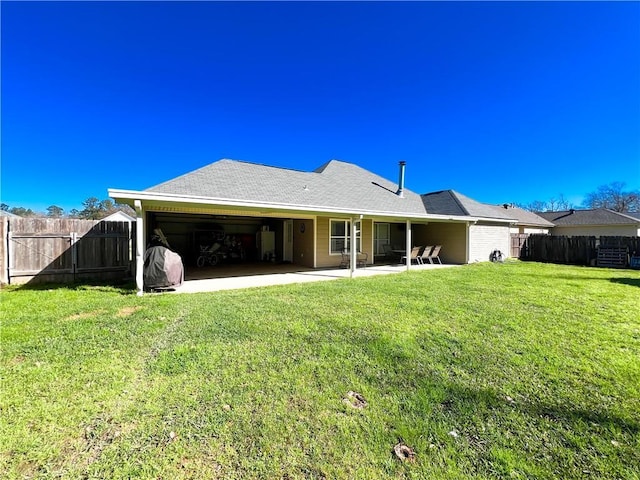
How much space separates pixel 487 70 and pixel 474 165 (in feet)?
57.4

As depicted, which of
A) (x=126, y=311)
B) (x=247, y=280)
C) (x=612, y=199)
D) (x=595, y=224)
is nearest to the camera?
(x=126, y=311)

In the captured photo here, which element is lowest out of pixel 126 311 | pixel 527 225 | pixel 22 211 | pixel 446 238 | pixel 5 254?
pixel 126 311

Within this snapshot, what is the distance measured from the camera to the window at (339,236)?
1213 cm

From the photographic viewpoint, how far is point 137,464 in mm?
1801

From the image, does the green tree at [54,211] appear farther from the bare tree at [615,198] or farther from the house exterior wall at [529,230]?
the bare tree at [615,198]

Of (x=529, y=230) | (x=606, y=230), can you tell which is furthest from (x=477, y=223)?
(x=606, y=230)

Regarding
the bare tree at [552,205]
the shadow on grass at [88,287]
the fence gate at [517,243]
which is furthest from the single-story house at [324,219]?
the bare tree at [552,205]

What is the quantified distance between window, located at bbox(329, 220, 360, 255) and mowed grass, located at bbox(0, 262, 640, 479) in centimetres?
711

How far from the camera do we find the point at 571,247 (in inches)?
580

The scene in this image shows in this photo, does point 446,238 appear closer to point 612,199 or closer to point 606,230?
point 606,230

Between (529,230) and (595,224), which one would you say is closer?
(595,224)

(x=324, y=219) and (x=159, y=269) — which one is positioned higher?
(x=324, y=219)

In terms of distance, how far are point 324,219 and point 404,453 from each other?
10115mm

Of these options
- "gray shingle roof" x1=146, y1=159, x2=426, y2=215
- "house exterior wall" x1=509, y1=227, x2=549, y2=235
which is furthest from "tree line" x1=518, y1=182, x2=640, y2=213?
"gray shingle roof" x1=146, y1=159, x2=426, y2=215
